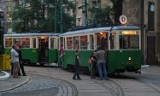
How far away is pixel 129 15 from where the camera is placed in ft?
139

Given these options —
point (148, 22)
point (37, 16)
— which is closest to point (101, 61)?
point (148, 22)

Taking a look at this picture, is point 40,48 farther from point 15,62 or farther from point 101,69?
point 101,69

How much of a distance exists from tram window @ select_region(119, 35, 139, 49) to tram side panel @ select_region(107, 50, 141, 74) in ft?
0.95

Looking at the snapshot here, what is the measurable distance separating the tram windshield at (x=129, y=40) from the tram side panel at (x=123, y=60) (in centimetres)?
30

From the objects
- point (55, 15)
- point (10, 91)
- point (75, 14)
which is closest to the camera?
point (10, 91)

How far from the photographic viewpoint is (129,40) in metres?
25.3

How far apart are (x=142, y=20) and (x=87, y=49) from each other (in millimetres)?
14095

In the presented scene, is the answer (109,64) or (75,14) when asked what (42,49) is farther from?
(75,14)

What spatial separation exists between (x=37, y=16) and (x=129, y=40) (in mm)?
31947

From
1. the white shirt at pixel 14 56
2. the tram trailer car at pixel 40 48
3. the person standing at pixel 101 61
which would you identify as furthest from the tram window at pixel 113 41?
the tram trailer car at pixel 40 48

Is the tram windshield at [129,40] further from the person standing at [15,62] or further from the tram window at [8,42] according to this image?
the tram window at [8,42]

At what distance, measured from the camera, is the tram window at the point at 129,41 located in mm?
25078

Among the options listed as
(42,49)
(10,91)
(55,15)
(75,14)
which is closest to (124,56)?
(10,91)

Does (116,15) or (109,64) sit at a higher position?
(116,15)
